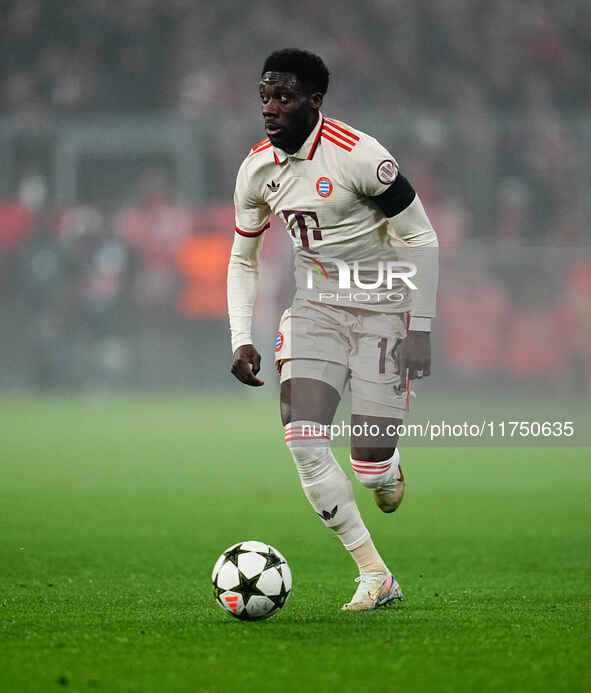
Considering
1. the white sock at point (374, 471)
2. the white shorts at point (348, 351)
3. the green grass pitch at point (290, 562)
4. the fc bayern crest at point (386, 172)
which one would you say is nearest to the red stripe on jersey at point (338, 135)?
the fc bayern crest at point (386, 172)

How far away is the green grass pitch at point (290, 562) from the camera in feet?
13.9

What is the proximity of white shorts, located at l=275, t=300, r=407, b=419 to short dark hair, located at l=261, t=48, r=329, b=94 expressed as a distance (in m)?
0.97

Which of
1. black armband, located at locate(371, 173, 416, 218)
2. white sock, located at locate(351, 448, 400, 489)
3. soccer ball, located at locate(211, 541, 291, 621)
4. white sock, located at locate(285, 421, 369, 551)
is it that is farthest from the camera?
white sock, located at locate(351, 448, 400, 489)

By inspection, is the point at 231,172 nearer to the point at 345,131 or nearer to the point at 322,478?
the point at 345,131

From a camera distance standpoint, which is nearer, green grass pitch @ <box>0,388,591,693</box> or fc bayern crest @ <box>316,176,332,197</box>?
green grass pitch @ <box>0,388,591,693</box>

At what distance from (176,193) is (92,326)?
2490 millimetres

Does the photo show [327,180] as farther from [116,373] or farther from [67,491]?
[116,373]

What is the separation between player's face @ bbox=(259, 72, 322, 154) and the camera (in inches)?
220

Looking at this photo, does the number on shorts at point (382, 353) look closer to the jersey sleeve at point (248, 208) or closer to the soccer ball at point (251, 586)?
the jersey sleeve at point (248, 208)

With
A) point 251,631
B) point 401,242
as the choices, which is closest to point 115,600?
point 251,631

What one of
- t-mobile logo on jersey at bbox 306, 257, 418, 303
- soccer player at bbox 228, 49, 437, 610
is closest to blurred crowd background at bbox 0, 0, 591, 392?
t-mobile logo on jersey at bbox 306, 257, 418, 303

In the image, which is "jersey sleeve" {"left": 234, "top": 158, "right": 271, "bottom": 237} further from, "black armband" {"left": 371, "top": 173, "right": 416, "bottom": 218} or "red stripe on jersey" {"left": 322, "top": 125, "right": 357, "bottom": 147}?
"black armband" {"left": 371, "top": 173, "right": 416, "bottom": 218}

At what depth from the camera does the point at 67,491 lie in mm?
10359

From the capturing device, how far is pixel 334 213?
224 inches
